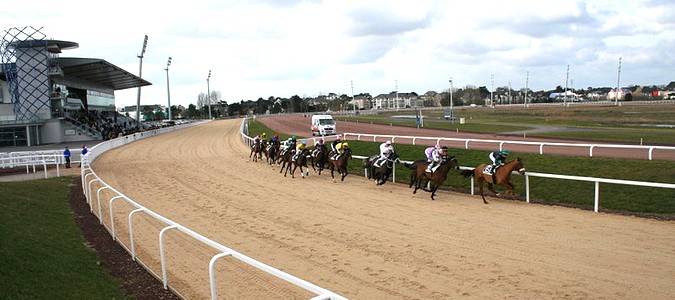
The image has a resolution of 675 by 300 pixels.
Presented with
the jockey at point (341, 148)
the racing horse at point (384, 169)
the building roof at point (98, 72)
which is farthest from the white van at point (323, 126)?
the building roof at point (98, 72)

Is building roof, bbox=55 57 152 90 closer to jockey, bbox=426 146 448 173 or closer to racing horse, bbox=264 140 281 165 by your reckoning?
racing horse, bbox=264 140 281 165

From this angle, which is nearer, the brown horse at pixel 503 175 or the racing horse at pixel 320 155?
the brown horse at pixel 503 175

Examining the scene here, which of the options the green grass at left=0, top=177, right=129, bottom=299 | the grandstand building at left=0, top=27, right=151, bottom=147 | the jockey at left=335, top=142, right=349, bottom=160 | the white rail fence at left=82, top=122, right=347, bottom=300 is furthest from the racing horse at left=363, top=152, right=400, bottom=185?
the grandstand building at left=0, top=27, right=151, bottom=147

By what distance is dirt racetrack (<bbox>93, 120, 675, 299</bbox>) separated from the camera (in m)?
6.02

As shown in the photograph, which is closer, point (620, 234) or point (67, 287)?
point (67, 287)

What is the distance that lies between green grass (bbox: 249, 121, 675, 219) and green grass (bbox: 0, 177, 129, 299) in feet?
31.7

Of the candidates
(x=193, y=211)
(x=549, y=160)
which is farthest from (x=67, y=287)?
(x=549, y=160)

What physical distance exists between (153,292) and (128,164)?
18.3 m

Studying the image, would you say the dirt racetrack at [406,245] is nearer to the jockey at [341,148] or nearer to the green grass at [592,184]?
the green grass at [592,184]

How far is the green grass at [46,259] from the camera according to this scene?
4.93 meters

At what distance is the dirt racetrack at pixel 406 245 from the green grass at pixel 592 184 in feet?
2.77

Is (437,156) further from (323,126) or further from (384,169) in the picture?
(323,126)

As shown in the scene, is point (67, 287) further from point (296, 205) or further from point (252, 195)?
point (252, 195)

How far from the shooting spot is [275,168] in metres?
19.8
